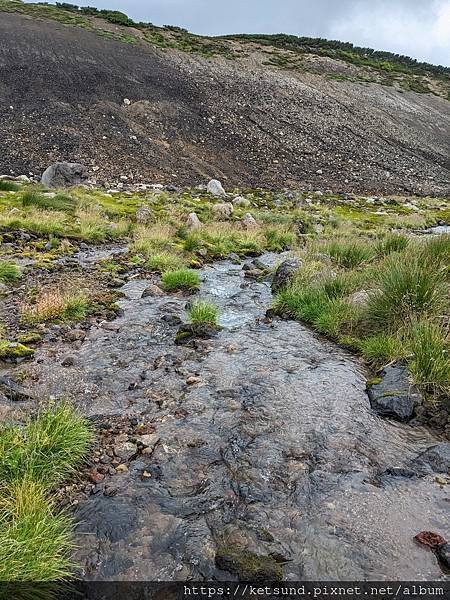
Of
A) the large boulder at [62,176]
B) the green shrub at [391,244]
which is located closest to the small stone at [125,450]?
the green shrub at [391,244]

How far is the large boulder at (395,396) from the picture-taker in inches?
223

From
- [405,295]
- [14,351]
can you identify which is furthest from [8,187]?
[405,295]

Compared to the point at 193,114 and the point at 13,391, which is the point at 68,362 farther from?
the point at 193,114

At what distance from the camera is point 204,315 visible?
8.41m

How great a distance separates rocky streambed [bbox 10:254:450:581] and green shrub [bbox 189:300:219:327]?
646 millimetres

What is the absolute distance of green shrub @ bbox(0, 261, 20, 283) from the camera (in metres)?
10.0

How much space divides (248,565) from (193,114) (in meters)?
38.6

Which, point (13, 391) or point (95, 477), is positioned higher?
point (95, 477)

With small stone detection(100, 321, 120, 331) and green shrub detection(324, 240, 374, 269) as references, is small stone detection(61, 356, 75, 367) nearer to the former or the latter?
small stone detection(100, 321, 120, 331)

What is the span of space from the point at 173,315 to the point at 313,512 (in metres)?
5.16

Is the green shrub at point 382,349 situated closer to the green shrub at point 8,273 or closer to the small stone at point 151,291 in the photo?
the small stone at point 151,291

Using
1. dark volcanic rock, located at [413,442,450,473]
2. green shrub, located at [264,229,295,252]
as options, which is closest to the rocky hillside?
green shrub, located at [264,229,295,252]

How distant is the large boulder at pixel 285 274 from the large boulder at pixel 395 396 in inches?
165

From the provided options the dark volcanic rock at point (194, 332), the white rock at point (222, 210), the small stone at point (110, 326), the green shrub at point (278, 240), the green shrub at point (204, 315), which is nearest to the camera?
the dark volcanic rock at point (194, 332)
